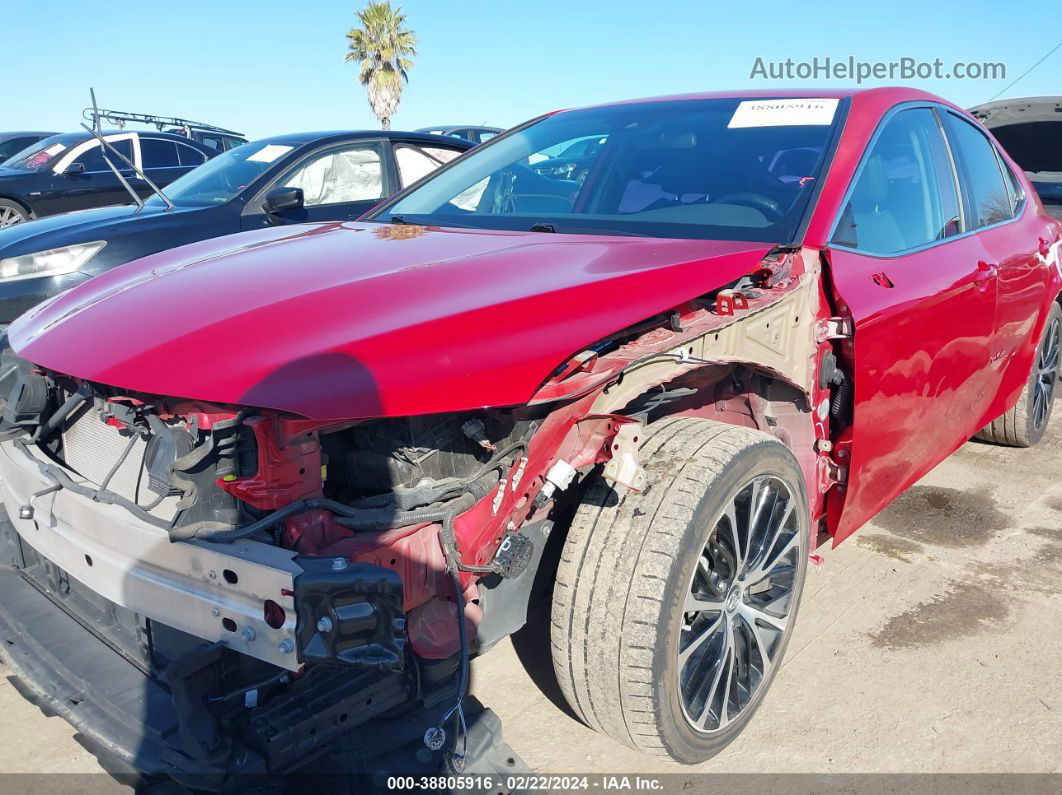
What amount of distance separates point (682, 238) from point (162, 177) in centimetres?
851

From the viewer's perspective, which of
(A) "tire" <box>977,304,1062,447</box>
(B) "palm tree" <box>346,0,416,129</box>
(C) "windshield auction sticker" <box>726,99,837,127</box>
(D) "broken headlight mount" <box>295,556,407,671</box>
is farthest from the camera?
(B) "palm tree" <box>346,0,416,129</box>

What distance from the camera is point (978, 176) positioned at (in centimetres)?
361

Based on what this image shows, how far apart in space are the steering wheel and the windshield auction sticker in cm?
36

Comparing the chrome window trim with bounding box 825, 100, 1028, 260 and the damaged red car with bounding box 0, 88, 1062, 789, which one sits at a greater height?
the chrome window trim with bounding box 825, 100, 1028, 260

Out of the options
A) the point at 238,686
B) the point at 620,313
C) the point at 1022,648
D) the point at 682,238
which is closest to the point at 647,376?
the point at 620,313

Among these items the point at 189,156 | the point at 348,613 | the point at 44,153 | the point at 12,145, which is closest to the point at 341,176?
the point at 348,613

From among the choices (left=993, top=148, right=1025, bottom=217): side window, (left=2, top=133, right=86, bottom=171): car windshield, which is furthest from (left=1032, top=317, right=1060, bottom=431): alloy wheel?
(left=2, top=133, right=86, bottom=171): car windshield

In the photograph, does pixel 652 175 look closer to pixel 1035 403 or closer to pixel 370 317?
pixel 370 317

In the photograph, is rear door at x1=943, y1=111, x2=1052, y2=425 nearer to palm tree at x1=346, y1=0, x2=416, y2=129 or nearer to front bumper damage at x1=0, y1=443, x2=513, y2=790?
front bumper damage at x1=0, y1=443, x2=513, y2=790

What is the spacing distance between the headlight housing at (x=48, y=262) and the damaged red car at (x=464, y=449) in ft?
9.39

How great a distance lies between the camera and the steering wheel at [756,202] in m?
2.62

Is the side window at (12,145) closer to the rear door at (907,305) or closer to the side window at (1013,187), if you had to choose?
the side window at (1013,187)

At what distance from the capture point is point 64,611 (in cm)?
233

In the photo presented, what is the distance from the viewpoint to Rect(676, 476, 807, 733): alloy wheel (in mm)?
2225
